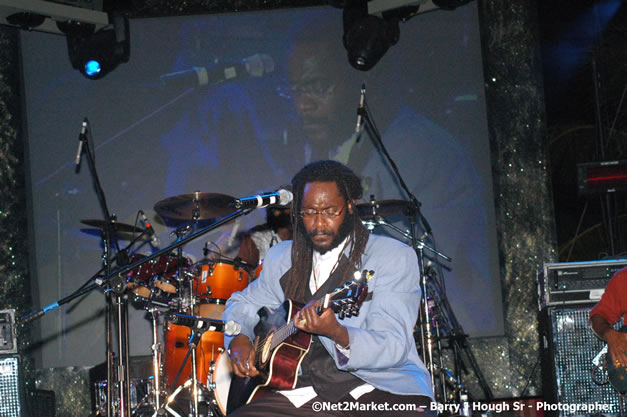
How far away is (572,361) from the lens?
5.50 meters

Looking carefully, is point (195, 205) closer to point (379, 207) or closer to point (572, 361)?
point (379, 207)

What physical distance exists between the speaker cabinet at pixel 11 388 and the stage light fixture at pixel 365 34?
464cm

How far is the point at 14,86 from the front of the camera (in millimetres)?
8055

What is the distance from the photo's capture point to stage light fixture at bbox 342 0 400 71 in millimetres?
7910

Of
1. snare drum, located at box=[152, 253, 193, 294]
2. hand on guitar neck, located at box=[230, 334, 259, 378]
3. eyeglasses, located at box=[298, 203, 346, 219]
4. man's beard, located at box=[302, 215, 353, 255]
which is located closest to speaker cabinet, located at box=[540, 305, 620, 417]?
man's beard, located at box=[302, 215, 353, 255]

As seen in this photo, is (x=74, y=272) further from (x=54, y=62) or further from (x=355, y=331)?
(x=355, y=331)

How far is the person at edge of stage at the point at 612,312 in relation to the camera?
4.98 metres

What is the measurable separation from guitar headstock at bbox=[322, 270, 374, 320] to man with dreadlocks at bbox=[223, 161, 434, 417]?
64mm

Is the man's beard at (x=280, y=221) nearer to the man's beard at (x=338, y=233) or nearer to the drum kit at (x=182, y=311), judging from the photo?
the drum kit at (x=182, y=311)

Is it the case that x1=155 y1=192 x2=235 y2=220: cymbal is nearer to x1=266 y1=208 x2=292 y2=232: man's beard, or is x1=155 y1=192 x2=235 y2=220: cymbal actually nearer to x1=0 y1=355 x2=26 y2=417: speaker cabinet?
x1=266 y1=208 x2=292 y2=232: man's beard

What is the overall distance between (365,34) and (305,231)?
15.1ft

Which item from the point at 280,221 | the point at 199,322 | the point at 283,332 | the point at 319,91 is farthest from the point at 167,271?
the point at 283,332

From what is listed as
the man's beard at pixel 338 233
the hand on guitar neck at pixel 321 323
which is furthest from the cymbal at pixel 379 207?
the hand on guitar neck at pixel 321 323

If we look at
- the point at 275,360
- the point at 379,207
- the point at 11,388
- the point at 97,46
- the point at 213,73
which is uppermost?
the point at 97,46
